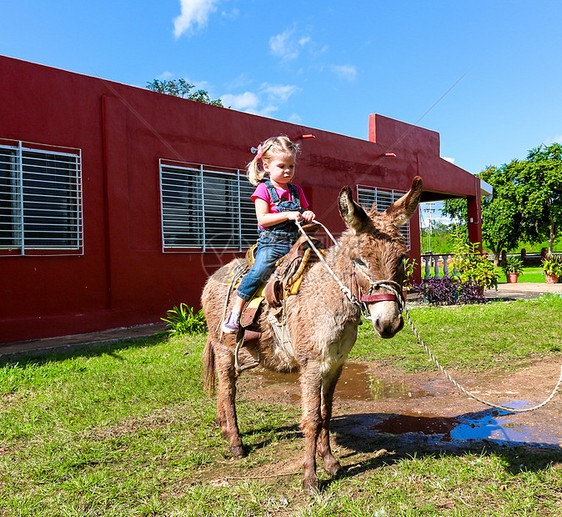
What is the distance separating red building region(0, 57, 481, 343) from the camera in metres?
7.77

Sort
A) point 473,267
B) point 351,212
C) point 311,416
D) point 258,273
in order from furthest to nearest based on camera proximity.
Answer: point 473,267, point 258,273, point 311,416, point 351,212

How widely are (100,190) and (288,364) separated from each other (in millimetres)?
6796

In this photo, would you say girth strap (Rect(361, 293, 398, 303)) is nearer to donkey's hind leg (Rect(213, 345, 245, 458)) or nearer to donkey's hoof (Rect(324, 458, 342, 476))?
donkey's hoof (Rect(324, 458, 342, 476))

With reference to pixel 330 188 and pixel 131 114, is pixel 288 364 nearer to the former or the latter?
pixel 131 114

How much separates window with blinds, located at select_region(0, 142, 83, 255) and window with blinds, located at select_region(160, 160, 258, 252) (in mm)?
1800

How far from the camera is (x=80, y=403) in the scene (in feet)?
14.9

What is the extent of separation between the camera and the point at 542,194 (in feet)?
103

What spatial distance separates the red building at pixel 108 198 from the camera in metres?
7.77

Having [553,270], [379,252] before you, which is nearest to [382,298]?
[379,252]

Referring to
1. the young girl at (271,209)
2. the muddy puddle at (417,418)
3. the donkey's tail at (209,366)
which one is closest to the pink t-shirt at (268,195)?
the young girl at (271,209)

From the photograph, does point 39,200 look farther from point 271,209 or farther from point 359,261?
point 359,261

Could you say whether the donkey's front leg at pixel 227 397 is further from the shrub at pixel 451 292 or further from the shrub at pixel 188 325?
the shrub at pixel 451 292

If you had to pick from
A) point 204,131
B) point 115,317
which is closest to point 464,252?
point 204,131

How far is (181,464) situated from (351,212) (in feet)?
7.10
